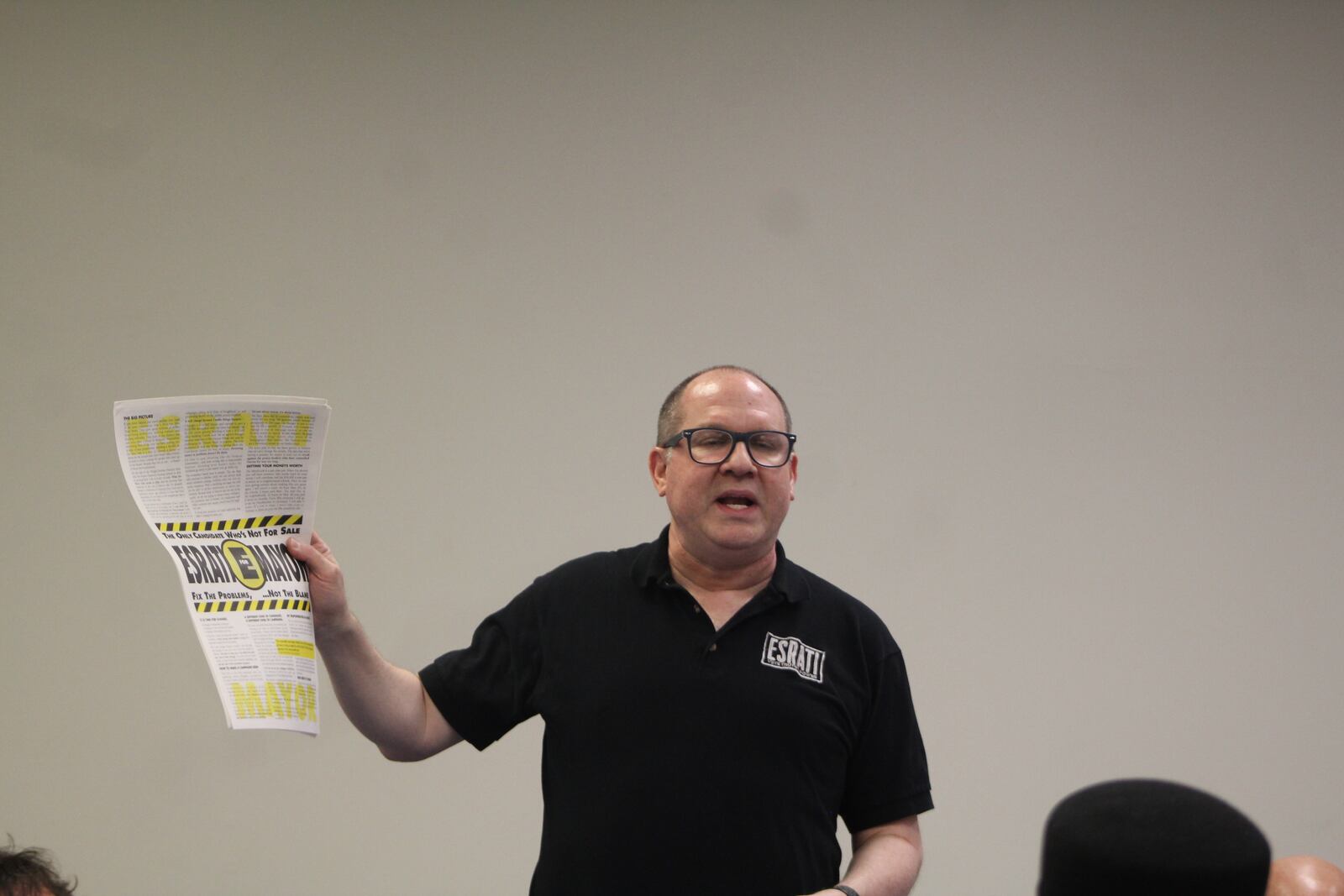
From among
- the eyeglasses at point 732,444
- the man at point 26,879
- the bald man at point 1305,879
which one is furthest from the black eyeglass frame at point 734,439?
the man at point 26,879

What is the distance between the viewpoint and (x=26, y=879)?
61.7 inches

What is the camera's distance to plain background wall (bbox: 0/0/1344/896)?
307 cm

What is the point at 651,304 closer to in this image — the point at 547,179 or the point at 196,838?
the point at 547,179

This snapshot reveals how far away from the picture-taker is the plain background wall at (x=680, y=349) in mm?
3072

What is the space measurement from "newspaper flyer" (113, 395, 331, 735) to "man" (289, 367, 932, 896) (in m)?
0.06

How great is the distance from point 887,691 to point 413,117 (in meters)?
1.97

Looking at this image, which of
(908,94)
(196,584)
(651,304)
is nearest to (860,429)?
(651,304)

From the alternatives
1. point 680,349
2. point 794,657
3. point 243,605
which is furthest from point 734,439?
point 680,349

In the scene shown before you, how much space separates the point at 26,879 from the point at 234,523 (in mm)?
A: 490

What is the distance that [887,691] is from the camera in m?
1.97

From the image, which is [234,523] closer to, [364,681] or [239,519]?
[239,519]

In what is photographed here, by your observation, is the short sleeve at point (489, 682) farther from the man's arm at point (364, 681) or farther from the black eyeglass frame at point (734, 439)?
the black eyeglass frame at point (734, 439)

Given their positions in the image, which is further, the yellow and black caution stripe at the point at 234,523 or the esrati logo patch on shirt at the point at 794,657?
the esrati logo patch on shirt at the point at 794,657

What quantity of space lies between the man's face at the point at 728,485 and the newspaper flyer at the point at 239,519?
1.74 ft
